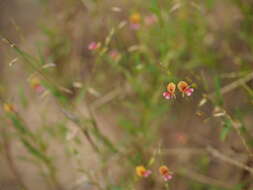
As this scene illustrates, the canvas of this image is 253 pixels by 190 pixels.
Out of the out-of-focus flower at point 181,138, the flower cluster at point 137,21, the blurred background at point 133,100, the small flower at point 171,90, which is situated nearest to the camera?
the small flower at point 171,90

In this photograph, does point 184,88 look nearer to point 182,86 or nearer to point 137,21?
point 182,86

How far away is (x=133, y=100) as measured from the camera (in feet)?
6.38

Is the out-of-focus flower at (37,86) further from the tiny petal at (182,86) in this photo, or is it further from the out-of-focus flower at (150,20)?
the tiny petal at (182,86)

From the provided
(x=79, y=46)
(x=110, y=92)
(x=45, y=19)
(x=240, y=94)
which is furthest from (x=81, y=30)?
(x=240, y=94)

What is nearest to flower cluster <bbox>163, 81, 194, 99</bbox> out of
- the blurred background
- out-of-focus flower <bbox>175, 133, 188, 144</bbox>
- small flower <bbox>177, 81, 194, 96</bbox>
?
small flower <bbox>177, 81, 194, 96</bbox>

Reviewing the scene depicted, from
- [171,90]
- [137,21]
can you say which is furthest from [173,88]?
[137,21]

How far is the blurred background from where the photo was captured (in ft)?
5.39

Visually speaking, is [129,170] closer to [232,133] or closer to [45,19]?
[232,133]

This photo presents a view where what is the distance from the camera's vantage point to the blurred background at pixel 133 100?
5.39 ft

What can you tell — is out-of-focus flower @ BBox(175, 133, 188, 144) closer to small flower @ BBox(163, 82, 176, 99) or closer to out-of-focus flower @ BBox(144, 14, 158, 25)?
out-of-focus flower @ BBox(144, 14, 158, 25)

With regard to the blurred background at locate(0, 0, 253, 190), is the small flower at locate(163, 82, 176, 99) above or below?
above

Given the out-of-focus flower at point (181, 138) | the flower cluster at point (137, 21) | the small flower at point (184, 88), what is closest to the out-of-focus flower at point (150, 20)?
the flower cluster at point (137, 21)

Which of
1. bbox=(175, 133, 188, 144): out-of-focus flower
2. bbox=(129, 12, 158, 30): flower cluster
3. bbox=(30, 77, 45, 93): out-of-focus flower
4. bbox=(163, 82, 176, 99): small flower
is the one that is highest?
bbox=(163, 82, 176, 99): small flower

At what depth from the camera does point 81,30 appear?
7.35 ft
